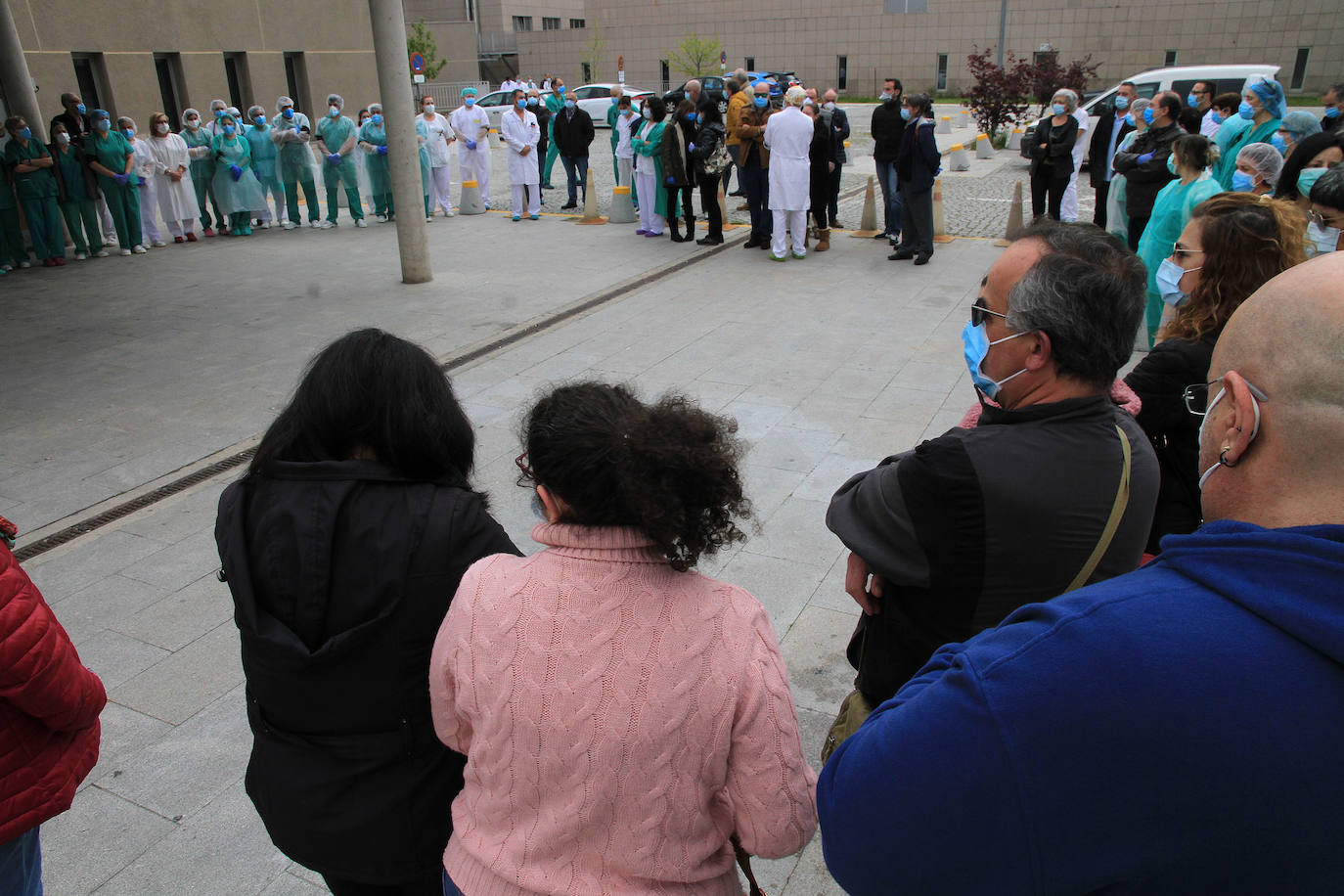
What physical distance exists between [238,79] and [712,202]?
13.3 m

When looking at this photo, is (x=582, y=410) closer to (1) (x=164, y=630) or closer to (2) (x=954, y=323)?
(1) (x=164, y=630)

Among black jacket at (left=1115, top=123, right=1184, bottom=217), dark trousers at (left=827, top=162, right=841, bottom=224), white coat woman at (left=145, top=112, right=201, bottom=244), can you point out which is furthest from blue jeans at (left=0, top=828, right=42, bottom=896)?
white coat woman at (left=145, top=112, right=201, bottom=244)

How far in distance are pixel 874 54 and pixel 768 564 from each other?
4677 centimetres

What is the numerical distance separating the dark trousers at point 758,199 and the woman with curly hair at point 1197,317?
803 cm

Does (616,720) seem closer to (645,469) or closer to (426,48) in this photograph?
(645,469)

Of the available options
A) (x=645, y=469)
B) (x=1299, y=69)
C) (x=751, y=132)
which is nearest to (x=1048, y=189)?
(x=751, y=132)

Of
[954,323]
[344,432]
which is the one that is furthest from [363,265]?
[344,432]

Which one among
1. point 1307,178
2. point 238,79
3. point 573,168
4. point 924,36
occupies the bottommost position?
point 573,168

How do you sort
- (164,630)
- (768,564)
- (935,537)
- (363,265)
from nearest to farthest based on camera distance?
(935,537)
(164,630)
(768,564)
(363,265)

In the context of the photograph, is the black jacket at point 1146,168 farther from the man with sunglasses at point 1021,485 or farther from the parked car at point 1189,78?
the parked car at point 1189,78

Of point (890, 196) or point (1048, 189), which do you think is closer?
point (1048, 189)

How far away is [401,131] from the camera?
31.5ft

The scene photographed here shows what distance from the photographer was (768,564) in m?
4.48

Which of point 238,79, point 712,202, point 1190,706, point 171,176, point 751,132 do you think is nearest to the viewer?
point 1190,706
